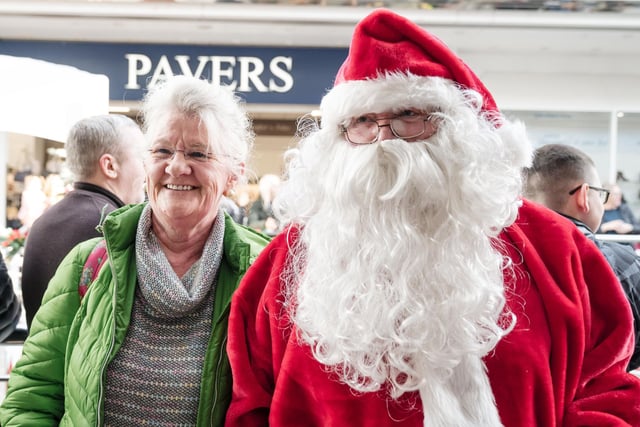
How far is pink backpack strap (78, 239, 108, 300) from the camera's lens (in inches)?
61.3

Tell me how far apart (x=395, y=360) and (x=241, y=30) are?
6.29 m

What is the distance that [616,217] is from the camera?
681 centimetres

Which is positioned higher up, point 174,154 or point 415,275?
point 174,154

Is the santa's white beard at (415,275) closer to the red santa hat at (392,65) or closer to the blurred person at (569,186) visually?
the red santa hat at (392,65)

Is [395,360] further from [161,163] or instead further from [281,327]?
[161,163]

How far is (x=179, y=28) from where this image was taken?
6.91 meters

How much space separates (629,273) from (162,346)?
1.55 meters

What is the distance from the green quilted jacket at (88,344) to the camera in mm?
1430

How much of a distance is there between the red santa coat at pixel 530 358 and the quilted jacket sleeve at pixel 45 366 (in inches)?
18.2

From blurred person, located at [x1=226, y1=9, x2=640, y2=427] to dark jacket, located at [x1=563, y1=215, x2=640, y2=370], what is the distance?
0.78 m

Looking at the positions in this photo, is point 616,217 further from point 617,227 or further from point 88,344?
point 88,344

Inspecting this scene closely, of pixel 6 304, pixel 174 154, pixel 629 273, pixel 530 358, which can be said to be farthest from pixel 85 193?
pixel 629 273

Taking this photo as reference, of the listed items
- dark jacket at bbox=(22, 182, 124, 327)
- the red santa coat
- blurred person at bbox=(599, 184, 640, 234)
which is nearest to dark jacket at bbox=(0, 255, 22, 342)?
dark jacket at bbox=(22, 182, 124, 327)

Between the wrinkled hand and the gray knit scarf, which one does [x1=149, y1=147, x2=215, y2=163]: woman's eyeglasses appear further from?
the wrinkled hand
